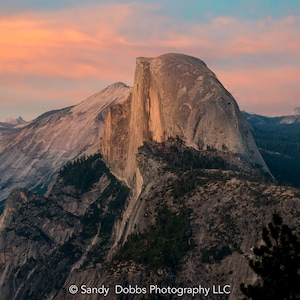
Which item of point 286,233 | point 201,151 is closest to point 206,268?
point 201,151

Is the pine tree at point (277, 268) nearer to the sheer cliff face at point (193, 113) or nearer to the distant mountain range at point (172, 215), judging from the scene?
the distant mountain range at point (172, 215)

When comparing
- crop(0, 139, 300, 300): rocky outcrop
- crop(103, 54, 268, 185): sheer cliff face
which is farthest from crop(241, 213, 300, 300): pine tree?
crop(103, 54, 268, 185): sheer cliff face

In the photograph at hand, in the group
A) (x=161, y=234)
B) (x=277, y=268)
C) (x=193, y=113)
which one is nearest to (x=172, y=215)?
(x=161, y=234)

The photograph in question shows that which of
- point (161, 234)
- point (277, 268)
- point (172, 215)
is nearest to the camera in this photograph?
point (277, 268)

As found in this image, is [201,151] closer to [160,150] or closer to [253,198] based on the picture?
[160,150]

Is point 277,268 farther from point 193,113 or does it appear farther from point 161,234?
point 193,113

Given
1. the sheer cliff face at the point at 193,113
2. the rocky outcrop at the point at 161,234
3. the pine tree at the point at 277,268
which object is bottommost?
the rocky outcrop at the point at 161,234

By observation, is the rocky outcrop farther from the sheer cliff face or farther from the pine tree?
the pine tree

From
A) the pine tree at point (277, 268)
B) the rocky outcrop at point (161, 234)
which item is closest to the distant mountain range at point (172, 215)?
the rocky outcrop at point (161, 234)
